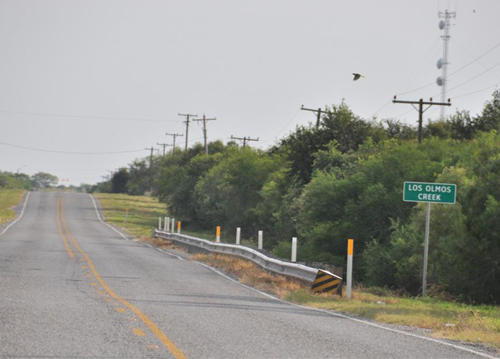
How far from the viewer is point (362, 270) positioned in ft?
98.1

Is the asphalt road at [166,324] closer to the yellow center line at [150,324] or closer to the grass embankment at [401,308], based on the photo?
the yellow center line at [150,324]

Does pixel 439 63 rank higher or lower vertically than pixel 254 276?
higher

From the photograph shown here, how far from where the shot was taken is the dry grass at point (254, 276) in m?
18.2

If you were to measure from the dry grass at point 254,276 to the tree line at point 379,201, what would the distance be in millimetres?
5179

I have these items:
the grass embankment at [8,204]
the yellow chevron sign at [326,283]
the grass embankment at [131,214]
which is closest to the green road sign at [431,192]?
the yellow chevron sign at [326,283]

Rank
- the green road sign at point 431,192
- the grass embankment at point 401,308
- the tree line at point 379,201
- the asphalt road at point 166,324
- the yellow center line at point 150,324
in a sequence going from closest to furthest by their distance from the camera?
the yellow center line at point 150,324 < the asphalt road at point 166,324 < the grass embankment at point 401,308 < the green road sign at point 431,192 < the tree line at point 379,201

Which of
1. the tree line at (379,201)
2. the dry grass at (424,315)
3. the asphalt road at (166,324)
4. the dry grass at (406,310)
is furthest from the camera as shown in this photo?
the tree line at (379,201)

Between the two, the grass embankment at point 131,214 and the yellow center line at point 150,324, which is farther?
the grass embankment at point 131,214

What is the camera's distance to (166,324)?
10531mm

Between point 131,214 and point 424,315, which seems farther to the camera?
point 131,214

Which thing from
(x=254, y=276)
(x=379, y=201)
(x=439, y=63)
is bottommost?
(x=254, y=276)

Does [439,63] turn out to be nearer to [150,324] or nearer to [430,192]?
[430,192]

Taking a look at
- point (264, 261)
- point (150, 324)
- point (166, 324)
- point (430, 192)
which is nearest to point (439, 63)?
point (264, 261)

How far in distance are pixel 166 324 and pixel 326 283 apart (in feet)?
23.2
